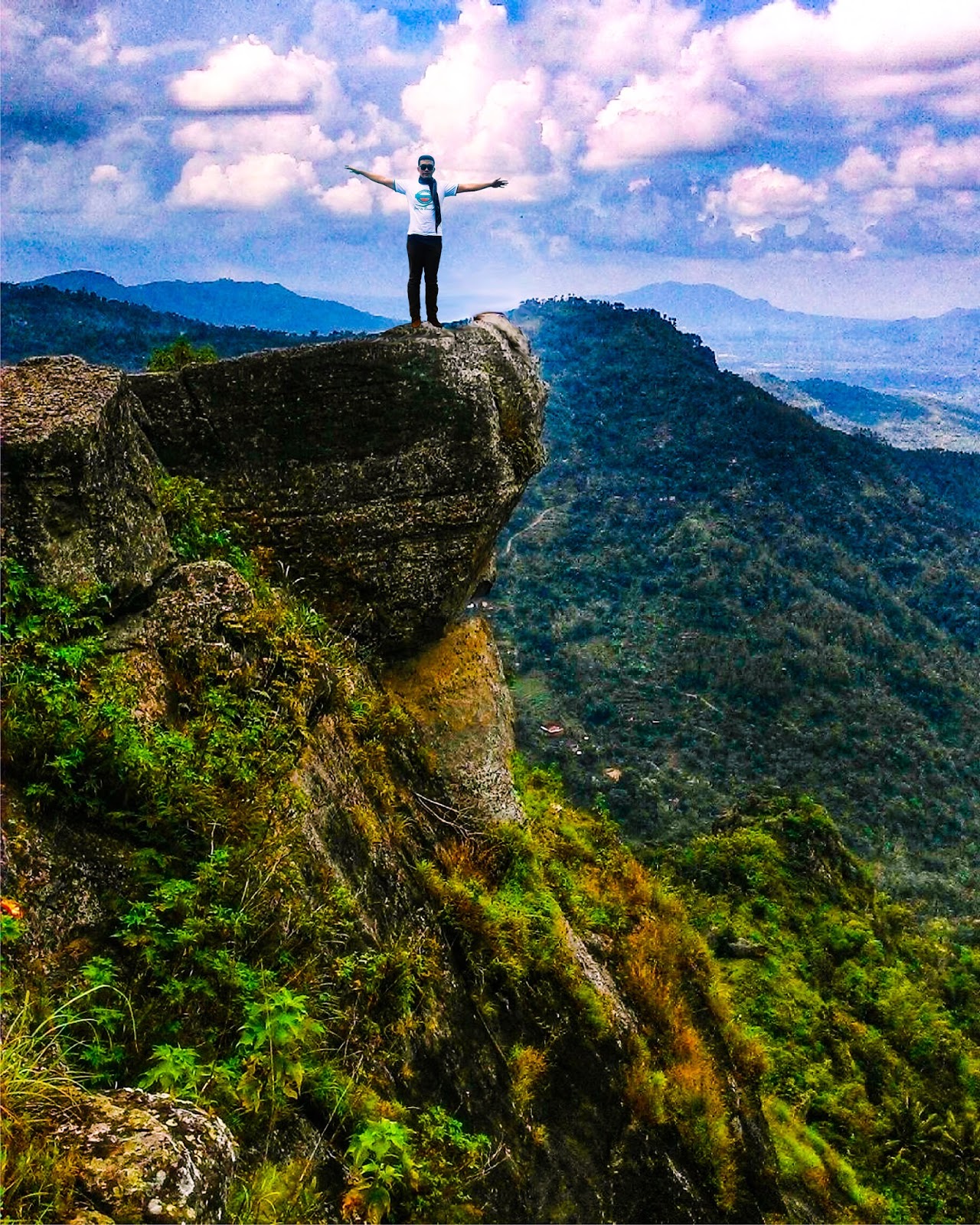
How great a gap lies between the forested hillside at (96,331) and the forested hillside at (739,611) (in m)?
43.3

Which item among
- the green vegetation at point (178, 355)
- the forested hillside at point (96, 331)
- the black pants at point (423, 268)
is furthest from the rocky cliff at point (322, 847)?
the forested hillside at point (96, 331)

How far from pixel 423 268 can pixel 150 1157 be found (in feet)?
33.5

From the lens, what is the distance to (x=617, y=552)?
4309 inches

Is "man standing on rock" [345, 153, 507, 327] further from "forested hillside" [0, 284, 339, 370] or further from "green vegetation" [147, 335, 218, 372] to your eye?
"forested hillside" [0, 284, 339, 370]

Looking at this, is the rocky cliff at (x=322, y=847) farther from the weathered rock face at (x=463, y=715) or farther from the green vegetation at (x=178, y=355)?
the green vegetation at (x=178, y=355)

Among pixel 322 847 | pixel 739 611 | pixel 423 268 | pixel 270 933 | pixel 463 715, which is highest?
pixel 423 268

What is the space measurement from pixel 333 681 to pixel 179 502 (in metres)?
2.48

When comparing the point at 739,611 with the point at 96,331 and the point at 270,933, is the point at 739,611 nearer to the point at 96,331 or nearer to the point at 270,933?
the point at 96,331

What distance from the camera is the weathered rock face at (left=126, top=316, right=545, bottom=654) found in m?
9.55

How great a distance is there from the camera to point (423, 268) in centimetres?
1102

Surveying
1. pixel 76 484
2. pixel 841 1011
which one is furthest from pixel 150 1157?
pixel 841 1011

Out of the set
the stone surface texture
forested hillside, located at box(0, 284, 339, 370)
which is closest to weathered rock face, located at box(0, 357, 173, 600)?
the stone surface texture

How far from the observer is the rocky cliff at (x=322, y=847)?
14.1ft

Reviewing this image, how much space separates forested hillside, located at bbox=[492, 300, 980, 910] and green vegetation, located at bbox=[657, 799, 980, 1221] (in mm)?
24847
